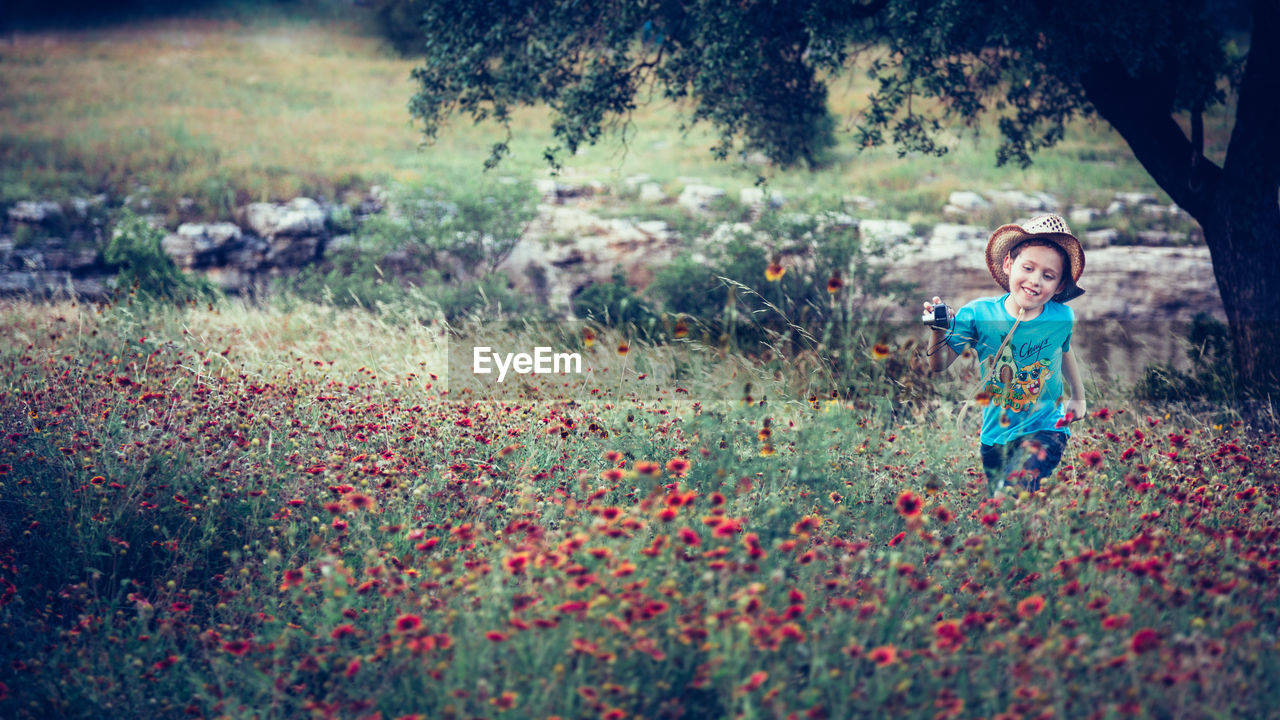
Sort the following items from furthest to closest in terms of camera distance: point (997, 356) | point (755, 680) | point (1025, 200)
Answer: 1. point (1025, 200)
2. point (997, 356)
3. point (755, 680)

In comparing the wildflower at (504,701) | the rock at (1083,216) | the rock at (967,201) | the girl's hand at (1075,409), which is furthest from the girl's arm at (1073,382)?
the rock at (967,201)

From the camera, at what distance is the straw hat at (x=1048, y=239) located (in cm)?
361

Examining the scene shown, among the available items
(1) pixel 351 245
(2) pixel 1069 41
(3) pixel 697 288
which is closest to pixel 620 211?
(1) pixel 351 245

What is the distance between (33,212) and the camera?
576 inches

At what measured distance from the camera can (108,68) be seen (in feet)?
78.2

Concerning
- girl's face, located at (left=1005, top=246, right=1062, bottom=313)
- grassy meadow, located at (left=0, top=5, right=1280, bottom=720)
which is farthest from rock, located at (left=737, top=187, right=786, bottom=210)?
girl's face, located at (left=1005, top=246, right=1062, bottom=313)

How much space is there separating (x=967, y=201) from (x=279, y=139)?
57.4 feet

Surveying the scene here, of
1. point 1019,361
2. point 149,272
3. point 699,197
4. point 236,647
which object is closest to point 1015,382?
point 1019,361

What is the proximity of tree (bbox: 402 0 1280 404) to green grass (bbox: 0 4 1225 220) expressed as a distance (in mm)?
6466

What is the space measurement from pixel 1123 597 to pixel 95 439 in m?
4.13

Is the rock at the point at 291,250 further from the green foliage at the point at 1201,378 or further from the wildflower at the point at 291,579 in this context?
the green foliage at the point at 1201,378

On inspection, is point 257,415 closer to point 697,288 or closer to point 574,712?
point 574,712

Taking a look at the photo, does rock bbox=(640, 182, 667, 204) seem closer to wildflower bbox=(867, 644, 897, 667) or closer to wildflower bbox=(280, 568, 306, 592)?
wildflower bbox=(280, 568, 306, 592)

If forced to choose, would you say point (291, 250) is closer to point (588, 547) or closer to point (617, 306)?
point (617, 306)
